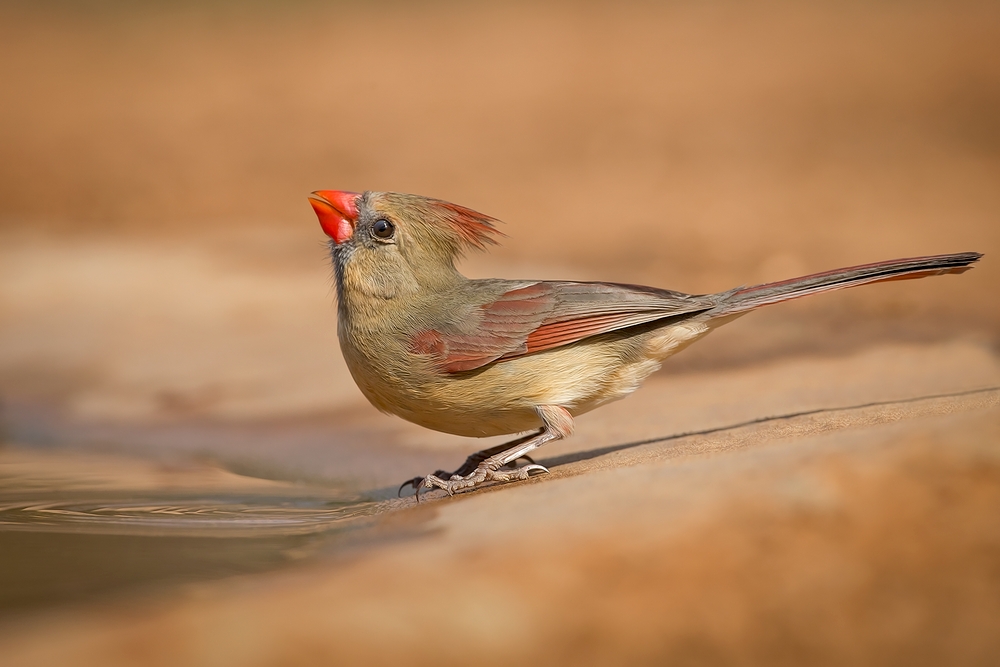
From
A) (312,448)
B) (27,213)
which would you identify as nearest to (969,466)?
(312,448)

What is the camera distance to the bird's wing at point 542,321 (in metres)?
4.50

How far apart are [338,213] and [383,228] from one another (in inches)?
8.9

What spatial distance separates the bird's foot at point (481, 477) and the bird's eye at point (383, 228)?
1098mm

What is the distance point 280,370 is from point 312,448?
151cm

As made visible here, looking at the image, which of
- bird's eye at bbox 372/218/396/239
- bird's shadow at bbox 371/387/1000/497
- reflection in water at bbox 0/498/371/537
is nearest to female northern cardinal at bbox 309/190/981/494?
bird's eye at bbox 372/218/396/239

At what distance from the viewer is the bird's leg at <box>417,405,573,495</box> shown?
14.5ft

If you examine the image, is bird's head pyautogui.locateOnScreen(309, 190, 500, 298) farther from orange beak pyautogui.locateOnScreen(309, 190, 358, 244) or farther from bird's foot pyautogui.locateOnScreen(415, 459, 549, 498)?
bird's foot pyautogui.locateOnScreen(415, 459, 549, 498)

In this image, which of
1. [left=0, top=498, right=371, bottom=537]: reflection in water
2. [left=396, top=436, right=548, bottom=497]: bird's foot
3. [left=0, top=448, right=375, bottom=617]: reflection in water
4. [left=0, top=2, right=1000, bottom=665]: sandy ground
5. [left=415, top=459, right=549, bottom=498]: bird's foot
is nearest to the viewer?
[left=0, top=2, right=1000, bottom=665]: sandy ground

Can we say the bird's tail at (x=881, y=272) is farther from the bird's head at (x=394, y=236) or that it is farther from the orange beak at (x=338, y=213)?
the orange beak at (x=338, y=213)

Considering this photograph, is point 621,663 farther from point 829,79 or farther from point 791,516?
point 829,79

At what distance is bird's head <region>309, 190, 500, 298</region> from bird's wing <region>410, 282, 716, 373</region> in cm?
33

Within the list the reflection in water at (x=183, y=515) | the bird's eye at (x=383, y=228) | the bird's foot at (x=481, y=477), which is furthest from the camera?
the bird's eye at (x=383, y=228)

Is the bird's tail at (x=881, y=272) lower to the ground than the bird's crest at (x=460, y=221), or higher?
lower

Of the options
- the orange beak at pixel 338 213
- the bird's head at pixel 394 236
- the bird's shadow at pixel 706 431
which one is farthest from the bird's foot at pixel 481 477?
the orange beak at pixel 338 213
